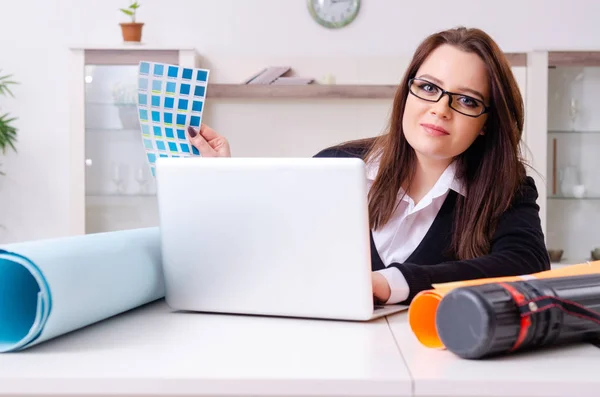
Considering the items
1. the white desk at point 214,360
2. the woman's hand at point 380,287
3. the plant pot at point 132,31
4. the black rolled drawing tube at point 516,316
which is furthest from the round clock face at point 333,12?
the black rolled drawing tube at point 516,316

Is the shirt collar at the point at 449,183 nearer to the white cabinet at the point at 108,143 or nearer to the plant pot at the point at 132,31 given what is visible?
the white cabinet at the point at 108,143

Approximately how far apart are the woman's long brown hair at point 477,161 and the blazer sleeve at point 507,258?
1.2 inches

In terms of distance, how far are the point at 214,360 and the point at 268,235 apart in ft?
0.87

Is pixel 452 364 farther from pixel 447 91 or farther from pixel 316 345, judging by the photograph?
pixel 447 91

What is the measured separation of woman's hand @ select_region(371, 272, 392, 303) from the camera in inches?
45.3

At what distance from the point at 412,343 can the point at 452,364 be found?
105mm

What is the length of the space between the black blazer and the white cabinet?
9.32 ft

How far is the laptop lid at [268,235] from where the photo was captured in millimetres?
999

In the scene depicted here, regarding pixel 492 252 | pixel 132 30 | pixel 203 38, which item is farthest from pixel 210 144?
pixel 203 38

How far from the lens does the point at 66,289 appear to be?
2.96 feet

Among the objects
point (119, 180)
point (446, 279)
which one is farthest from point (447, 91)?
point (119, 180)

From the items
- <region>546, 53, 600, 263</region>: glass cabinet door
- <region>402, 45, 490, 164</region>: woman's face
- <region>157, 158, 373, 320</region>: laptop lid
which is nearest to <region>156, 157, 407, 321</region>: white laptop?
<region>157, 158, 373, 320</region>: laptop lid

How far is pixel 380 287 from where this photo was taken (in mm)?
1155

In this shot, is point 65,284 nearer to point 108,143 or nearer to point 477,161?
point 477,161
